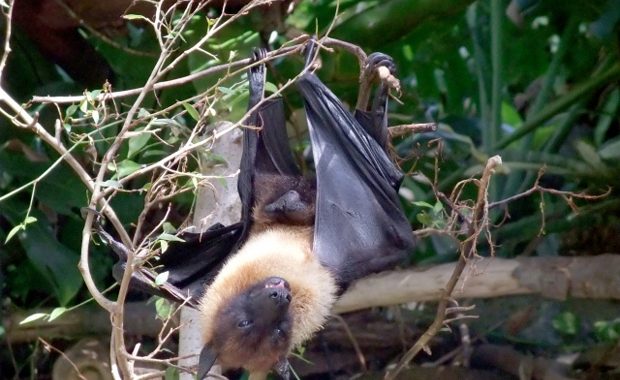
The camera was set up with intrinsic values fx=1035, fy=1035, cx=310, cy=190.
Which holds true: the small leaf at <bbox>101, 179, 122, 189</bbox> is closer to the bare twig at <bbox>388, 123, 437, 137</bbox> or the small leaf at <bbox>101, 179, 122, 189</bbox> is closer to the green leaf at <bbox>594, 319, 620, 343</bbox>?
the bare twig at <bbox>388, 123, 437, 137</bbox>

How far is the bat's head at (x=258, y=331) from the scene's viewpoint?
220cm

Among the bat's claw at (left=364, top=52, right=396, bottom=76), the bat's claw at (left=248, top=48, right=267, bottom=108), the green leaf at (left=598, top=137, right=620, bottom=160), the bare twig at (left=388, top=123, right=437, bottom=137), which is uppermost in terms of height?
the bat's claw at (left=364, top=52, right=396, bottom=76)

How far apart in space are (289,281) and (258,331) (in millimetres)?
146

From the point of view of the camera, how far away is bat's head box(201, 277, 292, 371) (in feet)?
7.21

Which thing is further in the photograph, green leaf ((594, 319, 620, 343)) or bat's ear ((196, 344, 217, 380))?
green leaf ((594, 319, 620, 343))

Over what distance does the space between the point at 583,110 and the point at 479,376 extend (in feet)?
3.57

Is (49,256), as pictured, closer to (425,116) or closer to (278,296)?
(278,296)

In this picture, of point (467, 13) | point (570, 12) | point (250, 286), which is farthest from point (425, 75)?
point (250, 286)

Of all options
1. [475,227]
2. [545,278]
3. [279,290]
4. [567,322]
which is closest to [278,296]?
[279,290]

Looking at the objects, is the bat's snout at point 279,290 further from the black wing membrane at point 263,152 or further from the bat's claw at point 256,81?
the bat's claw at point 256,81

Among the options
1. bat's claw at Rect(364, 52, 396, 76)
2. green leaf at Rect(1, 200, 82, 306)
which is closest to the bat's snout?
bat's claw at Rect(364, 52, 396, 76)

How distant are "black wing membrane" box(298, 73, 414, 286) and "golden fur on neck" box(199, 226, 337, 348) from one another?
46 mm

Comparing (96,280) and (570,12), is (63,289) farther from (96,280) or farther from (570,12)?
(570,12)

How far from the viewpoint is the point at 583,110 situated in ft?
12.6
